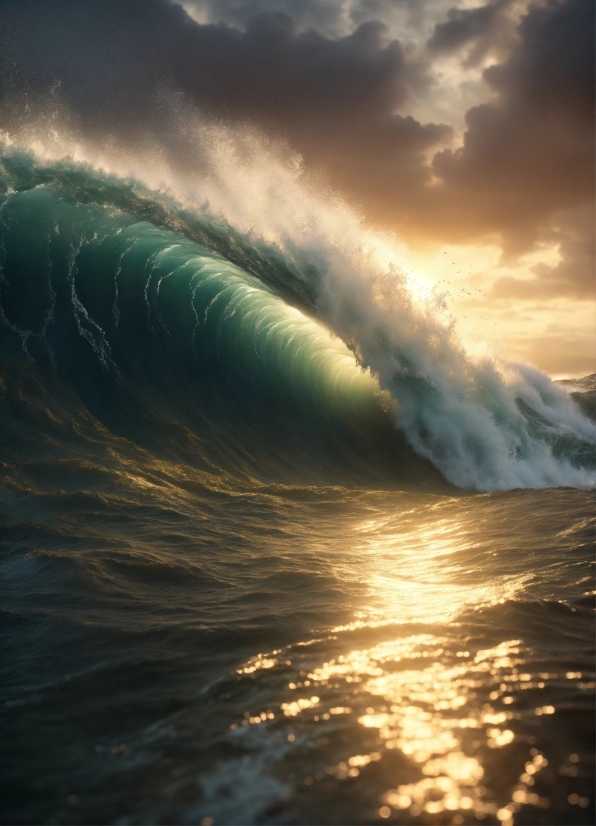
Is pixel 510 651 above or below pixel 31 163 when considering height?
below

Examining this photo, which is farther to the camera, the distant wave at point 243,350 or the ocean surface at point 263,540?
the distant wave at point 243,350

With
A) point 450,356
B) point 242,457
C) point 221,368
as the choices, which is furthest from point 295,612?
point 450,356

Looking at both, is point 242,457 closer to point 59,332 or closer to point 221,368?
point 221,368

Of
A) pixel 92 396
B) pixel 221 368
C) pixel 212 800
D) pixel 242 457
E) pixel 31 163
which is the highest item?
pixel 31 163

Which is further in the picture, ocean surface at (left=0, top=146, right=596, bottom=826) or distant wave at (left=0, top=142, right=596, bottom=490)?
distant wave at (left=0, top=142, right=596, bottom=490)
